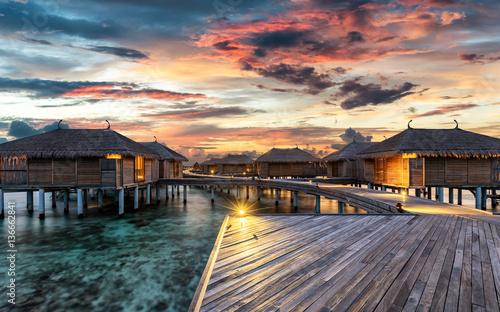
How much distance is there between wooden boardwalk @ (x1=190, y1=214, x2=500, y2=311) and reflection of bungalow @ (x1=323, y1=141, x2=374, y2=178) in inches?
894

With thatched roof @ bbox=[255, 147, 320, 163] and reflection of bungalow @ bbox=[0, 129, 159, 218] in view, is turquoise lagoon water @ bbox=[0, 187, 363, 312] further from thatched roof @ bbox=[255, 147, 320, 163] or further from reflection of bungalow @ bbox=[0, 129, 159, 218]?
thatched roof @ bbox=[255, 147, 320, 163]

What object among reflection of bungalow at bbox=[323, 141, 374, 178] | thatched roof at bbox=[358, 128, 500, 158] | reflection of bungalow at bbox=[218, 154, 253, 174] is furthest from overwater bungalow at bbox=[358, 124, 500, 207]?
reflection of bungalow at bbox=[218, 154, 253, 174]

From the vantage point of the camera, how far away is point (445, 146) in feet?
63.3

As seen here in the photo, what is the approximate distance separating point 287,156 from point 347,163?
29.5ft

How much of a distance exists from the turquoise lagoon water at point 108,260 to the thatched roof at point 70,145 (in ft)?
16.8

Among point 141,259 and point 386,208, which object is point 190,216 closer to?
point 141,259

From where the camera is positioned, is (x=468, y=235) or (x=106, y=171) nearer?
(x=468, y=235)

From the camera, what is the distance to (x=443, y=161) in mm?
19469

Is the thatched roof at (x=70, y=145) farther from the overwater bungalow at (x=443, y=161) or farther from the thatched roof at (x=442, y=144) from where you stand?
the thatched roof at (x=442, y=144)

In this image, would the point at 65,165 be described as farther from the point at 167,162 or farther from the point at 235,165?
the point at 235,165

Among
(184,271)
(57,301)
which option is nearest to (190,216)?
(184,271)

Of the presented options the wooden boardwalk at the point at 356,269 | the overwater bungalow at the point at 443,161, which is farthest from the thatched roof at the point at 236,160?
the wooden boardwalk at the point at 356,269

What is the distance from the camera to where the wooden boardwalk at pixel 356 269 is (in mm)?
3230

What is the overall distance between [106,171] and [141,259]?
1019 centimetres
